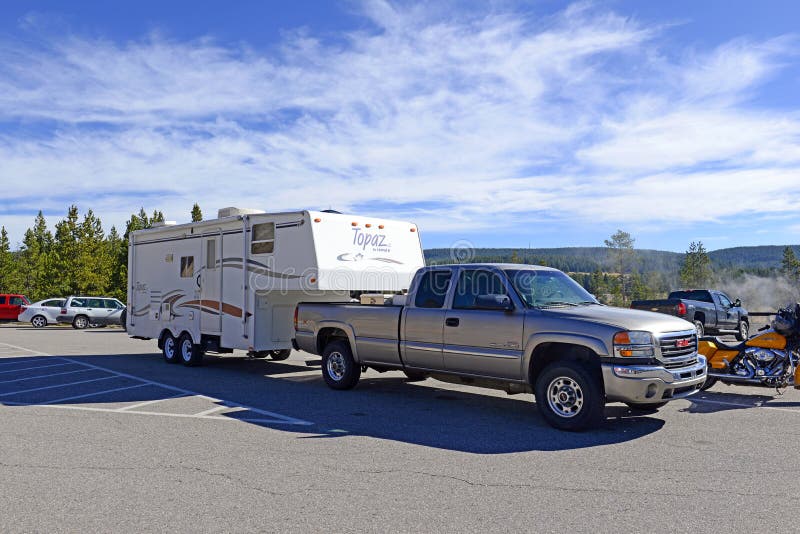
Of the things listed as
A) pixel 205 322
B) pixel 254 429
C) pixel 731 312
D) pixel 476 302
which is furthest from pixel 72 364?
pixel 731 312

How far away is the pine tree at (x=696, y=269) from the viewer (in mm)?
62906

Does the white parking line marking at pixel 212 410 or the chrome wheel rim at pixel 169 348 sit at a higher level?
the chrome wheel rim at pixel 169 348

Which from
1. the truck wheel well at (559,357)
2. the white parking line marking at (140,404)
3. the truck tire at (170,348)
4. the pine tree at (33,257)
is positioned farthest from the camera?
the pine tree at (33,257)

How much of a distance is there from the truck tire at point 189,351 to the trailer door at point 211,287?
22.5 inches

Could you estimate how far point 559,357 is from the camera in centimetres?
816

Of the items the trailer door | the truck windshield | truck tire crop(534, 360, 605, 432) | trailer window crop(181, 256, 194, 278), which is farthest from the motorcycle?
trailer window crop(181, 256, 194, 278)

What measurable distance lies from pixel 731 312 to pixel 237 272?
55.0ft

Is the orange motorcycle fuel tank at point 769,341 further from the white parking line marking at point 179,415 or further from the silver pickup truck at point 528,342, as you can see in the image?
the white parking line marking at point 179,415

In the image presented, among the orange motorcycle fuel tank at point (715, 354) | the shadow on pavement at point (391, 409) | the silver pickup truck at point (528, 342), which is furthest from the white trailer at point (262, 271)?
the orange motorcycle fuel tank at point (715, 354)

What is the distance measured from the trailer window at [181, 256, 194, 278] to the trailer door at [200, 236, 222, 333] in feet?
1.62

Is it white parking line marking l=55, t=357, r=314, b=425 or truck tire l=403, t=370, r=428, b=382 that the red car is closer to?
white parking line marking l=55, t=357, r=314, b=425

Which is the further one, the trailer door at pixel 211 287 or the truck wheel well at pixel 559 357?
the trailer door at pixel 211 287

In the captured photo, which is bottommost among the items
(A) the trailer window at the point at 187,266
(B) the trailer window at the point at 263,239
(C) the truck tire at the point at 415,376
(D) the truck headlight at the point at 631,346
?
(C) the truck tire at the point at 415,376

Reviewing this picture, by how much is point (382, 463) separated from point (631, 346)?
10.3 ft
